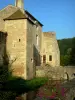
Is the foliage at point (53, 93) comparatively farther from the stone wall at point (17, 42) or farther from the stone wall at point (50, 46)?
the stone wall at point (50, 46)

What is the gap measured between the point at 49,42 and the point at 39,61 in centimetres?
489

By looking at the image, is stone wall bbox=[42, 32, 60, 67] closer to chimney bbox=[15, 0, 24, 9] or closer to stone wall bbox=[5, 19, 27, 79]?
chimney bbox=[15, 0, 24, 9]

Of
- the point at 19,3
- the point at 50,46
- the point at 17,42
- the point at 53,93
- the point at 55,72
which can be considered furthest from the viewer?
the point at 50,46

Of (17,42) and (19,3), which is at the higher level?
(19,3)

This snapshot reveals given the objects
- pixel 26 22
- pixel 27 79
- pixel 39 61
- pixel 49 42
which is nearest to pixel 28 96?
pixel 27 79

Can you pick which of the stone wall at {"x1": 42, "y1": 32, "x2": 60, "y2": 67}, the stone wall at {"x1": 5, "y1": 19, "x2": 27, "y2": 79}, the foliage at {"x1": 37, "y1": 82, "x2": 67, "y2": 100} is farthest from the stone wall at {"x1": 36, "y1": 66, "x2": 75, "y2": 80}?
the foliage at {"x1": 37, "y1": 82, "x2": 67, "y2": 100}

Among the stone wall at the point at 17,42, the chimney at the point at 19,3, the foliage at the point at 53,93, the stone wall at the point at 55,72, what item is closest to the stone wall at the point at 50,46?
the chimney at the point at 19,3

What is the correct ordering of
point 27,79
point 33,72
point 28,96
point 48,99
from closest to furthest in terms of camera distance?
point 48,99
point 28,96
point 27,79
point 33,72

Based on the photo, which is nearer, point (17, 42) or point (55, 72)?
point (17, 42)

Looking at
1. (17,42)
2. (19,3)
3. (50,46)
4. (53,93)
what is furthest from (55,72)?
(53,93)

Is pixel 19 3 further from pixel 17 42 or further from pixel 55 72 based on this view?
pixel 55 72

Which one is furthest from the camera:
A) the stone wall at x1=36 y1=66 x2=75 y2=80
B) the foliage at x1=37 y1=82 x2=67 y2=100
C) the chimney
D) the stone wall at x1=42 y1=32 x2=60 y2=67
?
the stone wall at x1=42 y1=32 x2=60 y2=67

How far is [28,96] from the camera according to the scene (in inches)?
640

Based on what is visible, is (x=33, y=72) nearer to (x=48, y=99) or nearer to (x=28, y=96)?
(x=28, y=96)
